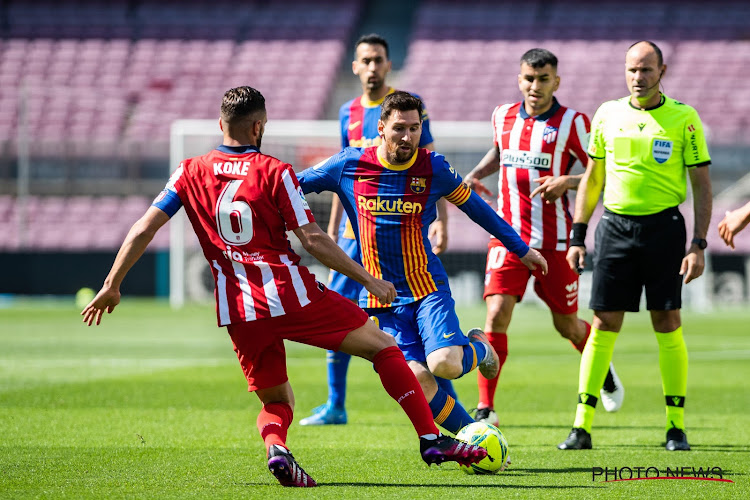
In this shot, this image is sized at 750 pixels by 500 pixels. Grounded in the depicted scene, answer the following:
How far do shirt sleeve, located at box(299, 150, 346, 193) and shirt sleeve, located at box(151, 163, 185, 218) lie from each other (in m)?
1.01

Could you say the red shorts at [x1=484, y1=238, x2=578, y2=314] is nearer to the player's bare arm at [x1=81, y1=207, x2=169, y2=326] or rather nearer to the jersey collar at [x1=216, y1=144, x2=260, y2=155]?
the jersey collar at [x1=216, y1=144, x2=260, y2=155]

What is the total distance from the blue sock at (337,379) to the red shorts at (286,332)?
2.06m

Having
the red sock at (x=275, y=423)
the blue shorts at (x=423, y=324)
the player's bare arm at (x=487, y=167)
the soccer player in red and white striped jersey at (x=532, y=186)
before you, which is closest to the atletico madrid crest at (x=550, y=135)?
the soccer player in red and white striped jersey at (x=532, y=186)

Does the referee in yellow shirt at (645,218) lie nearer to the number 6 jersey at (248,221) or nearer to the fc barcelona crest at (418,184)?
the fc barcelona crest at (418,184)

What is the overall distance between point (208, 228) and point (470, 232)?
57.9 feet

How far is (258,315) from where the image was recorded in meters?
4.35

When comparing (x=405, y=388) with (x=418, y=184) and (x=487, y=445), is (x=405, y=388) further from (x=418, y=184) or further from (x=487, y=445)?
(x=418, y=184)

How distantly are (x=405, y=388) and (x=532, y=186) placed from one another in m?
2.48

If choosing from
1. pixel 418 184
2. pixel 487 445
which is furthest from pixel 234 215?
pixel 487 445

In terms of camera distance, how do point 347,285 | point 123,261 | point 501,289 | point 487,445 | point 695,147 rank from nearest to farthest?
point 123,261 → point 487,445 → point 695,147 → point 501,289 → point 347,285

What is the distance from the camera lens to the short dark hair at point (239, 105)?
4.39 m

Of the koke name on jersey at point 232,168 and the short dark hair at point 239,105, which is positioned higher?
the short dark hair at point 239,105

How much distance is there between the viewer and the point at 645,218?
5566 mm

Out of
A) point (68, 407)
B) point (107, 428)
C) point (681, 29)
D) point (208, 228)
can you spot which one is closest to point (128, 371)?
point (68, 407)
